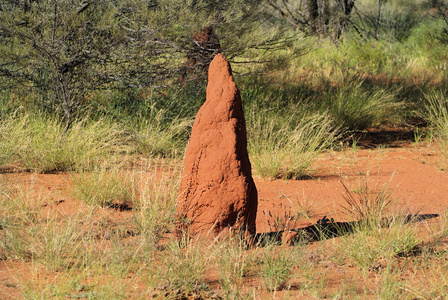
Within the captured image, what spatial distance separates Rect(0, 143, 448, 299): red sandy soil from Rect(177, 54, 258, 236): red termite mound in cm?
53

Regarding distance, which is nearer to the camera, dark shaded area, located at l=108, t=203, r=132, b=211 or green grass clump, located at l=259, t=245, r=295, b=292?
green grass clump, located at l=259, t=245, r=295, b=292

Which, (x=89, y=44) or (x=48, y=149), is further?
(x=89, y=44)

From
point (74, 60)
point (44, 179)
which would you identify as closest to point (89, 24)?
point (74, 60)

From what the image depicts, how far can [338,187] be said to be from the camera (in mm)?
5906

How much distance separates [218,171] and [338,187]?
2443 millimetres

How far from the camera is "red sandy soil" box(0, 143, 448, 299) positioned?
4527 mm

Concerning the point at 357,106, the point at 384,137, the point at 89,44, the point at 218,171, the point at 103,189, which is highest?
the point at 89,44

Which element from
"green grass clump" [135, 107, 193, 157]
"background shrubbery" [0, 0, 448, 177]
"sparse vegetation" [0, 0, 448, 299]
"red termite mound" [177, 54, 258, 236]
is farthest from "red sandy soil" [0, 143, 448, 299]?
"green grass clump" [135, 107, 193, 157]

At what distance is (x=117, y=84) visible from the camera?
816cm

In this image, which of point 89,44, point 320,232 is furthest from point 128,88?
point 320,232

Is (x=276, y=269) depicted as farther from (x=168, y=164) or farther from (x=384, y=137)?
(x=384, y=137)

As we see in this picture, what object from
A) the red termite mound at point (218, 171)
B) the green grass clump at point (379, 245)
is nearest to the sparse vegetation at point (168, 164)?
the green grass clump at point (379, 245)

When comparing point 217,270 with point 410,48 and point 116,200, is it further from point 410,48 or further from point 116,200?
point 410,48

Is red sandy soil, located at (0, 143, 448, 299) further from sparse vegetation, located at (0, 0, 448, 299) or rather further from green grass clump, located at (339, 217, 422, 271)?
green grass clump, located at (339, 217, 422, 271)
